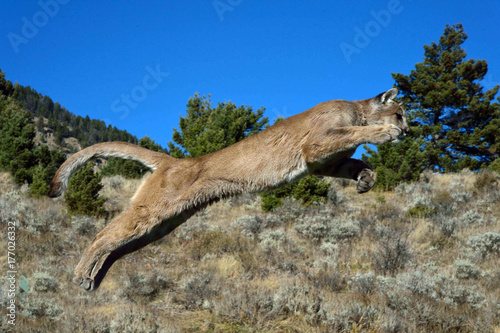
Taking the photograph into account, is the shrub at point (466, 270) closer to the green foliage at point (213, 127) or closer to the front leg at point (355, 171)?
the front leg at point (355, 171)

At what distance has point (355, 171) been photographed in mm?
5707

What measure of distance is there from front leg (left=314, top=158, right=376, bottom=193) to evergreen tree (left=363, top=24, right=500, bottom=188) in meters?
22.6

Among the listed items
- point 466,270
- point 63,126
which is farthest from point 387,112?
point 63,126

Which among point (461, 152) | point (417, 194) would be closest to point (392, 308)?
point (417, 194)

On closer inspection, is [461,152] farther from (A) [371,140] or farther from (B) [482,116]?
(A) [371,140]

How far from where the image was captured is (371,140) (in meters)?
5.08

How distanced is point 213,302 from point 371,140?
459 centimetres

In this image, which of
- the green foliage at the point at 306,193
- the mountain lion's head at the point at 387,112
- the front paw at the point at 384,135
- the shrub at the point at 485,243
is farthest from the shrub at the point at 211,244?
the front paw at the point at 384,135

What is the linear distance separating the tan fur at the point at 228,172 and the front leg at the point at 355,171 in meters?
0.01

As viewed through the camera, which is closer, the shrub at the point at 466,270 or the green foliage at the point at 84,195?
the shrub at the point at 466,270

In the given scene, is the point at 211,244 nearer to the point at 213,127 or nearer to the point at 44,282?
the point at 44,282

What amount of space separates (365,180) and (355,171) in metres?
0.28

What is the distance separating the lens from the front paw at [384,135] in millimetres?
5098

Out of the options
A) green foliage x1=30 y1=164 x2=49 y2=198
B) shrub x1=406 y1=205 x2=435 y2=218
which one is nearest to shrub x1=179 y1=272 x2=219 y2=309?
shrub x1=406 y1=205 x2=435 y2=218
